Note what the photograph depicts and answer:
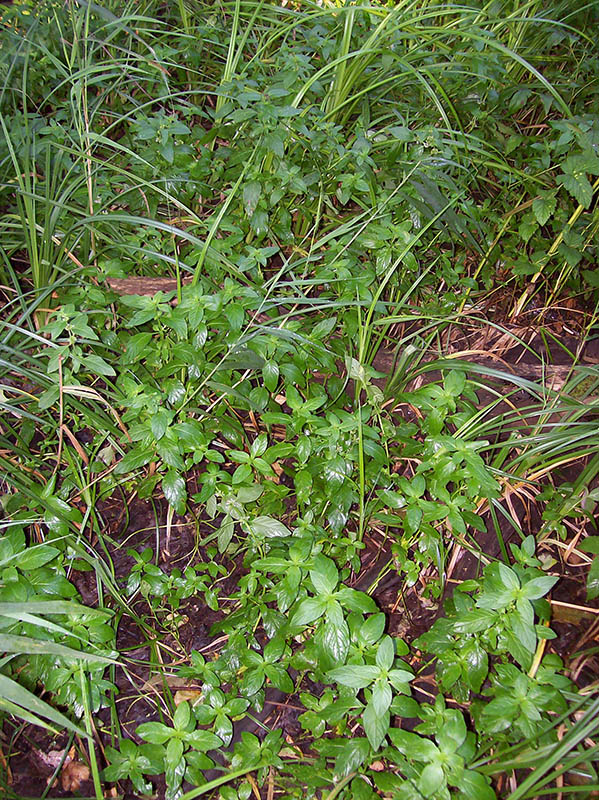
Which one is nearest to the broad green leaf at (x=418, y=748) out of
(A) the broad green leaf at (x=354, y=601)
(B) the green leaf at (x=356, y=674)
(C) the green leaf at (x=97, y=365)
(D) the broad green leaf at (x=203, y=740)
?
(B) the green leaf at (x=356, y=674)

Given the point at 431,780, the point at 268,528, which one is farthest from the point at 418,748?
the point at 268,528

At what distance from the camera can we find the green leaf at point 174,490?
1.31m

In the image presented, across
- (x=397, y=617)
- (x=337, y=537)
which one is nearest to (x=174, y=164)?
(x=337, y=537)

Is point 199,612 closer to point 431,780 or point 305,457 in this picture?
point 305,457

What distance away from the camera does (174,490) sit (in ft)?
4.32

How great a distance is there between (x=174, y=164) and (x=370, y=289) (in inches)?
30.4

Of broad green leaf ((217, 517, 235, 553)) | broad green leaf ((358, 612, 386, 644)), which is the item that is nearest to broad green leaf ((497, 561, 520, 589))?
broad green leaf ((358, 612, 386, 644))

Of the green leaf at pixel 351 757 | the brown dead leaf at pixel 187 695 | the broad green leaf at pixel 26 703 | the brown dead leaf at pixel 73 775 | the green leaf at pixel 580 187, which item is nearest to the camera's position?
the broad green leaf at pixel 26 703

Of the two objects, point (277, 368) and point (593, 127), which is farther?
point (593, 127)

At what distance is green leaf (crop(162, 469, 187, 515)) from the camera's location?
51.8 inches

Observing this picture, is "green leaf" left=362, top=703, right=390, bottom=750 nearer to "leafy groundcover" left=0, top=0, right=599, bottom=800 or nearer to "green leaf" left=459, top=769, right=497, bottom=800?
"leafy groundcover" left=0, top=0, right=599, bottom=800

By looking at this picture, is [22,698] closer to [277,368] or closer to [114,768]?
[114,768]

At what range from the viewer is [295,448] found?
55.4 inches

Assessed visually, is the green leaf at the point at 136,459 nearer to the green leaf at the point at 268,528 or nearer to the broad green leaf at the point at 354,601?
the green leaf at the point at 268,528
